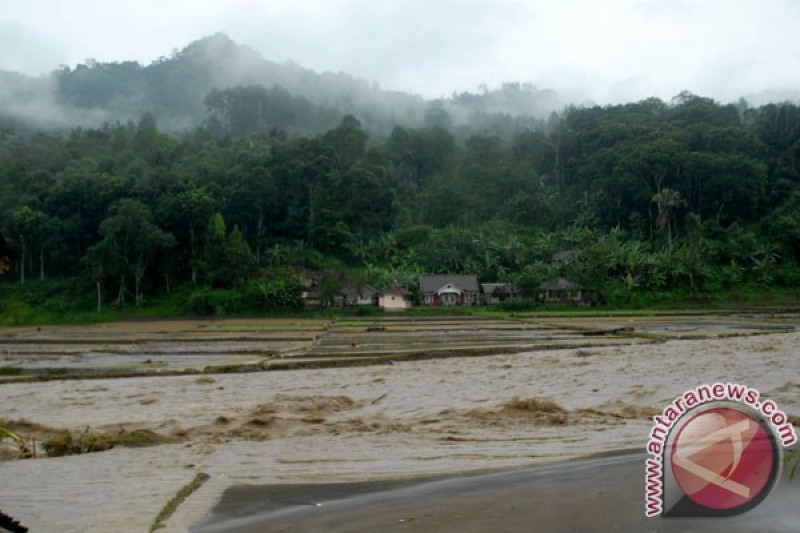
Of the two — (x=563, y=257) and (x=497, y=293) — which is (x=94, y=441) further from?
(x=563, y=257)

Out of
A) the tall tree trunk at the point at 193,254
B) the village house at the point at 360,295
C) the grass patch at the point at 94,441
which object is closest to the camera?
the grass patch at the point at 94,441

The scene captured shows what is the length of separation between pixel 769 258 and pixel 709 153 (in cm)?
1488

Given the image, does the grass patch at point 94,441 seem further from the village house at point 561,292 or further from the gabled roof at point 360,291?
the village house at point 561,292

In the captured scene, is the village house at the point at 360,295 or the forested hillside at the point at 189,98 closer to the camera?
the village house at the point at 360,295

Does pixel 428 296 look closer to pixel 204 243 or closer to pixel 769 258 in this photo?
pixel 204 243

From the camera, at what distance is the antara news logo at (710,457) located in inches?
189

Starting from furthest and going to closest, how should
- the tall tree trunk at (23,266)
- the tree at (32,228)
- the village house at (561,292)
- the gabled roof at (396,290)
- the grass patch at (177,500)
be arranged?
the tall tree trunk at (23,266) < the tree at (32,228) < the gabled roof at (396,290) < the village house at (561,292) < the grass patch at (177,500)

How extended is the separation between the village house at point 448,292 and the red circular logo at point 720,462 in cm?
4732

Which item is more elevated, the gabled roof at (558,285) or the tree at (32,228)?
the tree at (32,228)

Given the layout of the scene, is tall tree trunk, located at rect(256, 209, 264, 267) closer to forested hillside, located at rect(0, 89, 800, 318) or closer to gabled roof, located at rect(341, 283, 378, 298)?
forested hillside, located at rect(0, 89, 800, 318)

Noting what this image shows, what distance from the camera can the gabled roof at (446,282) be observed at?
175 feet

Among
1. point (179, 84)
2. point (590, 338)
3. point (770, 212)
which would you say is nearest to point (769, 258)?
point (770, 212)

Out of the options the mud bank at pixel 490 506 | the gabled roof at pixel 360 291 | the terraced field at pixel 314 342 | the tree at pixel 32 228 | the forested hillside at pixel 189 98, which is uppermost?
the forested hillside at pixel 189 98

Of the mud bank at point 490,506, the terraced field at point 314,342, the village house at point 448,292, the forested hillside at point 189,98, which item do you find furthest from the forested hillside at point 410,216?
the forested hillside at point 189,98
